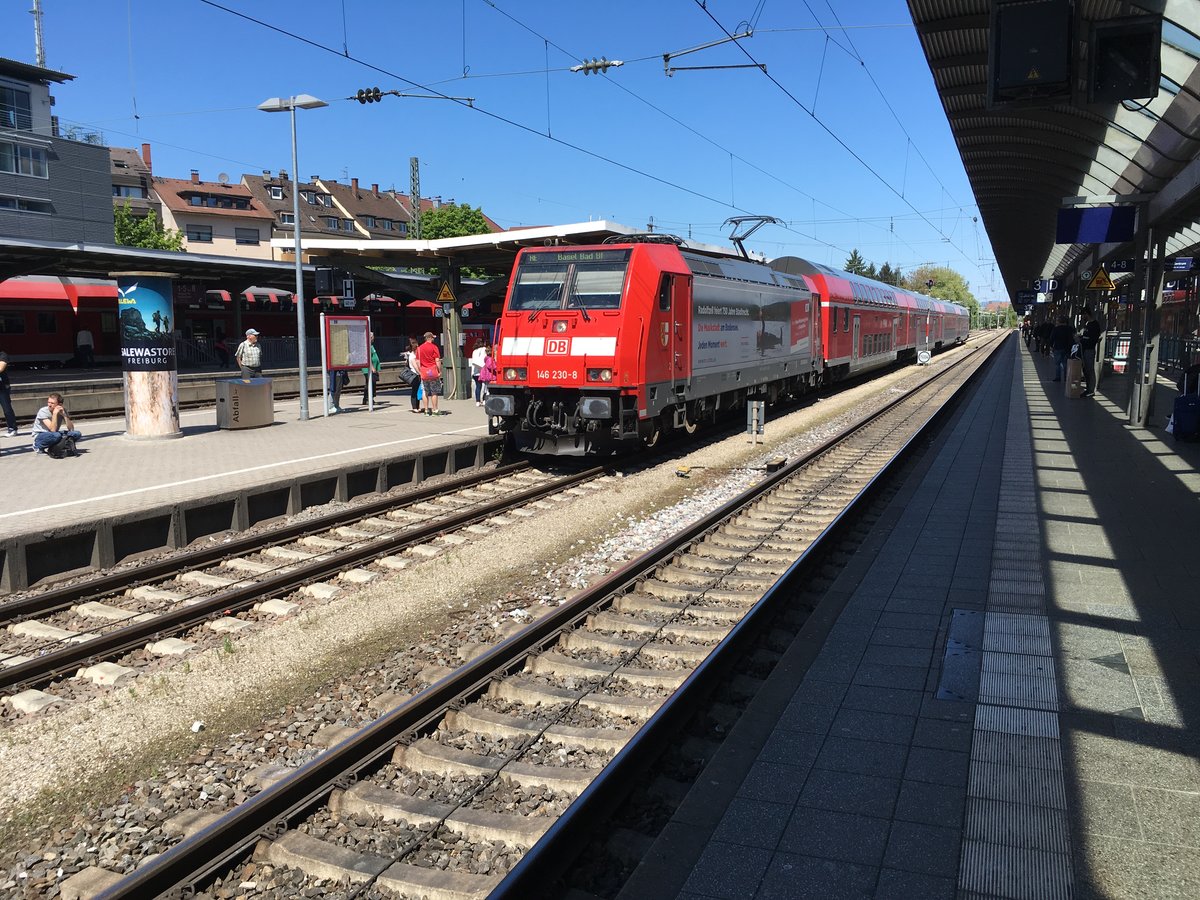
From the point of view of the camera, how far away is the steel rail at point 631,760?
3.24 meters

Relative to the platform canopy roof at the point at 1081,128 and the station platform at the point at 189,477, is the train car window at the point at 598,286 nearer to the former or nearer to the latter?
the station platform at the point at 189,477

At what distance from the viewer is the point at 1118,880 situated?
10.7ft

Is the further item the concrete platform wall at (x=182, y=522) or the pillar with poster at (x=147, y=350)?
the pillar with poster at (x=147, y=350)

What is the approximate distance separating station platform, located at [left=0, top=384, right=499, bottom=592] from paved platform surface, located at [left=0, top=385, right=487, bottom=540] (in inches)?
0.7

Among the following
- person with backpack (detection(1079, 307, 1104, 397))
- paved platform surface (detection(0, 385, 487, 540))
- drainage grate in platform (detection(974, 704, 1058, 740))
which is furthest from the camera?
person with backpack (detection(1079, 307, 1104, 397))

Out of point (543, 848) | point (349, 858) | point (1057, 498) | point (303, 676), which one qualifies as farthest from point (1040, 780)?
point (1057, 498)

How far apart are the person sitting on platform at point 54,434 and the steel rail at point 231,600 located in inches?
255

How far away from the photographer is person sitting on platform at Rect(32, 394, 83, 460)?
1275 centimetres

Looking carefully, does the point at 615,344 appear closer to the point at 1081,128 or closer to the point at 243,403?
the point at 243,403

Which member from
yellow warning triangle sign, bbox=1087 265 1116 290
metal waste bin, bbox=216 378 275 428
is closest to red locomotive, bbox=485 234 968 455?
metal waste bin, bbox=216 378 275 428

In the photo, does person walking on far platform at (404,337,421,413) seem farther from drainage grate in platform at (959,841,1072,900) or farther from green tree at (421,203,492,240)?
green tree at (421,203,492,240)

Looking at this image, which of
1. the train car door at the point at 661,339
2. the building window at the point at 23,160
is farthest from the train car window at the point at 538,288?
the building window at the point at 23,160

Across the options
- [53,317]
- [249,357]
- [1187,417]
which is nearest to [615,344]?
[249,357]

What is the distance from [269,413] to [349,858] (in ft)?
46.4
